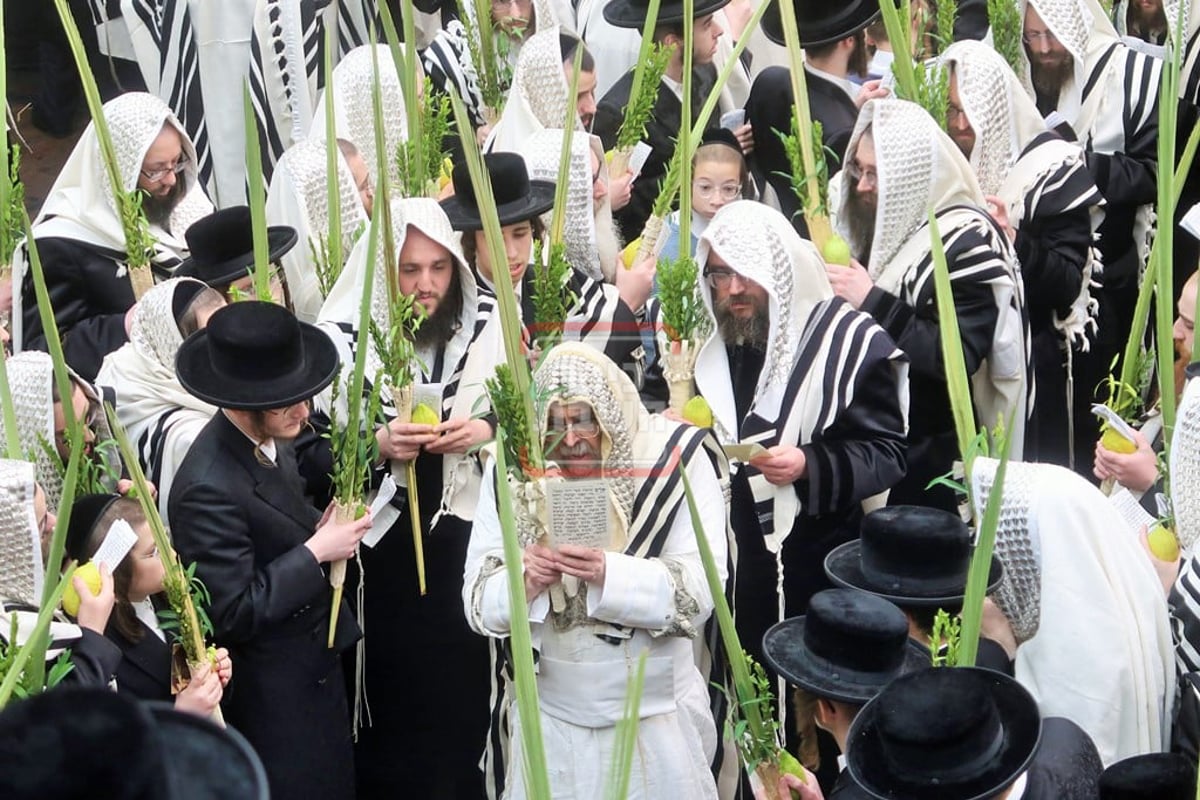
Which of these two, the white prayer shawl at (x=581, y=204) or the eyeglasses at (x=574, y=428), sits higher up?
the white prayer shawl at (x=581, y=204)

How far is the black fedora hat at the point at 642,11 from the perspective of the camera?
6492 millimetres

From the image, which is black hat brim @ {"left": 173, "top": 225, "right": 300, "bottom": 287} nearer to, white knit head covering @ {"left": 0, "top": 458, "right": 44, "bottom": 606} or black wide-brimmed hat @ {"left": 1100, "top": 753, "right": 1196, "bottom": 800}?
white knit head covering @ {"left": 0, "top": 458, "right": 44, "bottom": 606}

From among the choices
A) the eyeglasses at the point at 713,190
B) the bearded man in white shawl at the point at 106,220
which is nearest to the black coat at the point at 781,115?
the eyeglasses at the point at 713,190

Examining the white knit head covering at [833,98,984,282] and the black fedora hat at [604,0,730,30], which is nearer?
the white knit head covering at [833,98,984,282]

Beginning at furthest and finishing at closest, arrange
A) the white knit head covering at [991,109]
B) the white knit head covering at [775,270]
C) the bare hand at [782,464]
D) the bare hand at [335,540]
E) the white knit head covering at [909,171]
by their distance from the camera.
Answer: the white knit head covering at [991,109] → the white knit head covering at [909,171] → the white knit head covering at [775,270] → the bare hand at [782,464] → the bare hand at [335,540]

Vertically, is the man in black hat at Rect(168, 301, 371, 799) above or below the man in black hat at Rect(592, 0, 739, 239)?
below

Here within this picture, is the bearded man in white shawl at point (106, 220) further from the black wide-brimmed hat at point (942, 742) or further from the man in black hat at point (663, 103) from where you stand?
the black wide-brimmed hat at point (942, 742)

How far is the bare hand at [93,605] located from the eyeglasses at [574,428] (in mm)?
982

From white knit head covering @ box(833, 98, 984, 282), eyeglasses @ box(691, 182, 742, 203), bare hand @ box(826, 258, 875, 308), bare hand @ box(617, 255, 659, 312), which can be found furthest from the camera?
eyeglasses @ box(691, 182, 742, 203)

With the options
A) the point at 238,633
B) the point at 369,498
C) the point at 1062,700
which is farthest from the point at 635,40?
the point at 1062,700

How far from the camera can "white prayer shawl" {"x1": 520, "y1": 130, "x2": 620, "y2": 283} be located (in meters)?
5.61

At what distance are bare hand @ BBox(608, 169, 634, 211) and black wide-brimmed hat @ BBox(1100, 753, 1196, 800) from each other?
124 inches

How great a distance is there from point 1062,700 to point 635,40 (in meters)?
4.09

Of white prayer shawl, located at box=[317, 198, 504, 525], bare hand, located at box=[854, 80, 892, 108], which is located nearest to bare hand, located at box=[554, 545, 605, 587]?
white prayer shawl, located at box=[317, 198, 504, 525]
